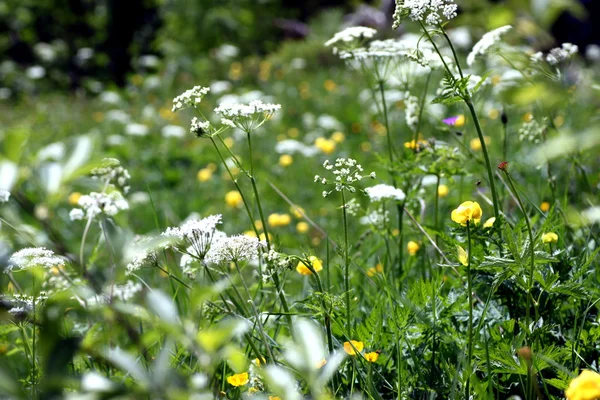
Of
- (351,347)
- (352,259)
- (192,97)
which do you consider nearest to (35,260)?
(192,97)

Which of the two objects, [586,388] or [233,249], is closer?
[586,388]

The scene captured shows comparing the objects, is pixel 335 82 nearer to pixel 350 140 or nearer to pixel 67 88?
pixel 350 140

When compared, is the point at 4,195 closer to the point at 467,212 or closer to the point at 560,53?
the point at 467,212

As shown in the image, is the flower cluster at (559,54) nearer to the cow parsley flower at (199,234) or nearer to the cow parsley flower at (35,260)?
the cow parsley flower at (199,234)

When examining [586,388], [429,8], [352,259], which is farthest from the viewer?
[352,259]

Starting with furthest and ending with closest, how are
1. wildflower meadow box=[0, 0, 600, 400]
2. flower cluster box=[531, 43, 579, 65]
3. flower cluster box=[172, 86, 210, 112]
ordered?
flower cluster box=[531, 43, 579, 65]
flower cluster box=[172, 86, 210, 112]
wildflower meadow box=[0, 0, 600, 400]

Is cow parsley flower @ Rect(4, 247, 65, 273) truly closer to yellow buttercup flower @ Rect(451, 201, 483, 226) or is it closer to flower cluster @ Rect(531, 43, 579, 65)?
yellow buttercup flower @ Rect(451, 201, 483, 226)

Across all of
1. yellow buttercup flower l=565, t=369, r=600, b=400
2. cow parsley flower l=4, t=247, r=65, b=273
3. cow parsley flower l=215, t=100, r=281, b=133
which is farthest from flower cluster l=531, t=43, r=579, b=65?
cow parsley flower l=4, t=247, r=65, b=273

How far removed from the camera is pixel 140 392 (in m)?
0.58

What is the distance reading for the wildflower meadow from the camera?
667mm

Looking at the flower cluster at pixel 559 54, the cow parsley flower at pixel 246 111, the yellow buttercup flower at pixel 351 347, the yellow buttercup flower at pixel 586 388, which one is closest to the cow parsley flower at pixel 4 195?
the cow parsley flower at pixel 246 111

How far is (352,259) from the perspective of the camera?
58.1 inches

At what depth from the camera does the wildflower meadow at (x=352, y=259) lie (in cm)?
67

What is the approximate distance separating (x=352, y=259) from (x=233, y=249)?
45 centimetres
